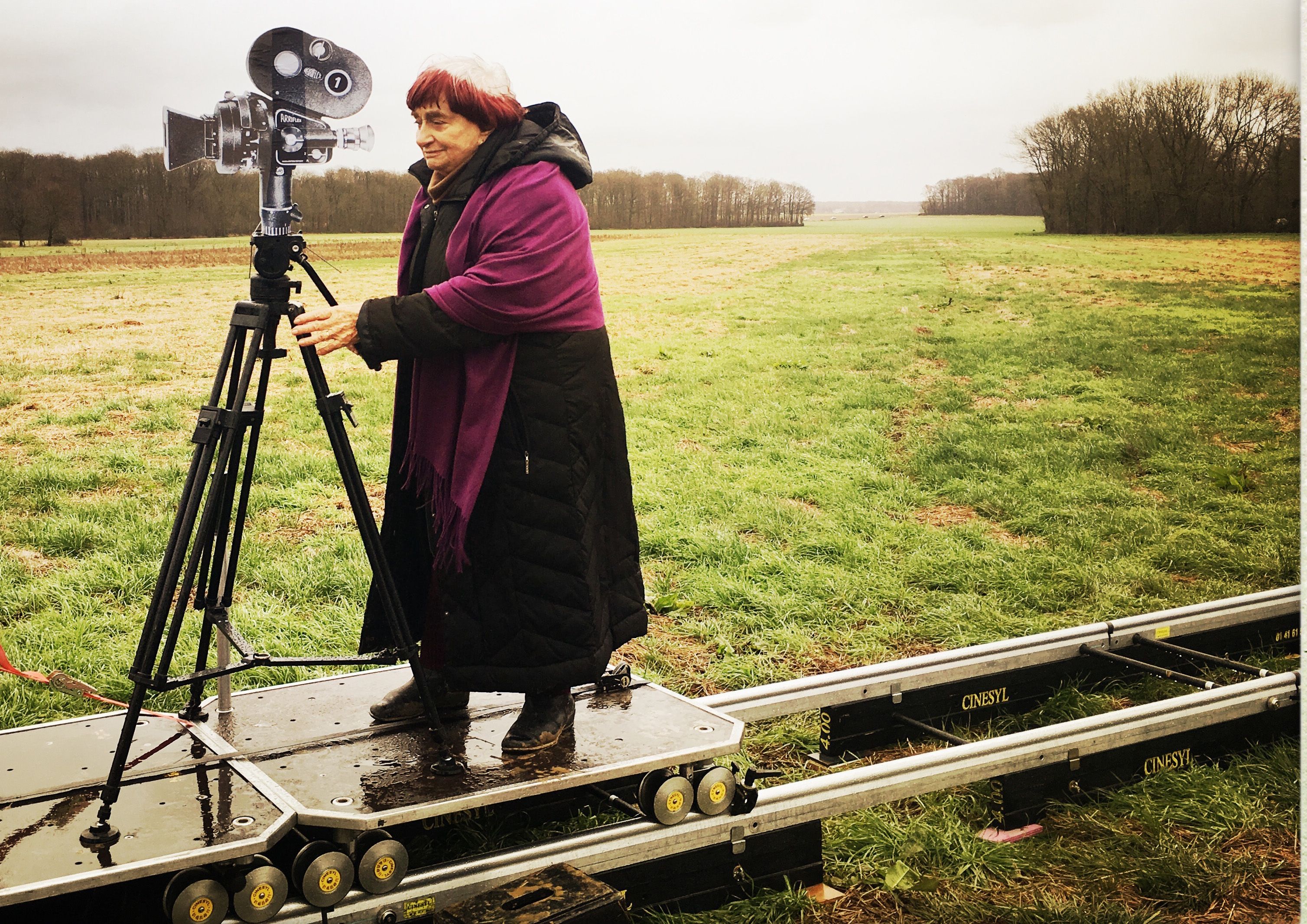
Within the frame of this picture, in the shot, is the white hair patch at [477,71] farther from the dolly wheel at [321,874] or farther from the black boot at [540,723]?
the dolly wheel at [321,874]

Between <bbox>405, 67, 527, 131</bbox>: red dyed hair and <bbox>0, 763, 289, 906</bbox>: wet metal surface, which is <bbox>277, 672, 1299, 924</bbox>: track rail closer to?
<bbox>0, 763, 289, 906</bbox>: wet metal surface

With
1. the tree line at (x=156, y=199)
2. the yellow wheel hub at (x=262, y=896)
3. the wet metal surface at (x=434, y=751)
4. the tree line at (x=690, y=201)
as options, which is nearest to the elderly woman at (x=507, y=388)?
the wet metal surface at (x=434, y=751)

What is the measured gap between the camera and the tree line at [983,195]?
22.6ft

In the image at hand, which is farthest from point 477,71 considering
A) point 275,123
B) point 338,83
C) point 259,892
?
point 259,892

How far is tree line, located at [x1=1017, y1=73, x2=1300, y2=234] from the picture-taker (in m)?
6.82

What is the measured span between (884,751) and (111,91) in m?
3.43

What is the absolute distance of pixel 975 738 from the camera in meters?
3.42

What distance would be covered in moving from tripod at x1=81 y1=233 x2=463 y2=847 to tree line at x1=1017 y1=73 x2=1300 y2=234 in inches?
218

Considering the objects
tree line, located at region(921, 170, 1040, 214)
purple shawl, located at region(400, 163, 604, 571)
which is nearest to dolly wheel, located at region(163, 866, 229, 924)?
purple shawl, located at region(400, 163, 604, 571)

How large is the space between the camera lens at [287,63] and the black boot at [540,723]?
1330 mm

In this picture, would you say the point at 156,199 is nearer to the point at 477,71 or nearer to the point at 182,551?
the point at 477,71

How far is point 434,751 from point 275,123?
130 centimetres

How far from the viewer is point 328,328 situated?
2234 millimetres

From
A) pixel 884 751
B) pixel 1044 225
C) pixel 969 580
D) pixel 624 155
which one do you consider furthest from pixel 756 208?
pixel 884 751
